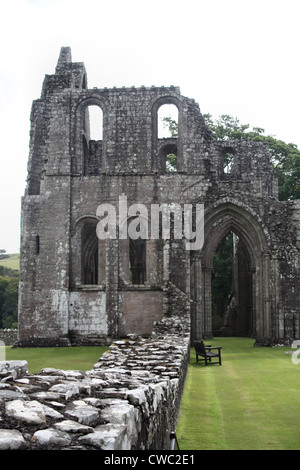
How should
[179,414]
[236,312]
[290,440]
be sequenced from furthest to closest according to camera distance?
[236,312] → [179,414] → [290,440]

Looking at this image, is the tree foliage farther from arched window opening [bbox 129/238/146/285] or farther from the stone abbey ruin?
the stone abbey ruin

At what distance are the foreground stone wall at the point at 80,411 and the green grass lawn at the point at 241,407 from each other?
0.81 m

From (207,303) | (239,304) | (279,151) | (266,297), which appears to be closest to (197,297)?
(207,303)

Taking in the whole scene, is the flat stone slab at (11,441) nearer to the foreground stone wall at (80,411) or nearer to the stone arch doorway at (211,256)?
the foreground stone wall at (80,411)

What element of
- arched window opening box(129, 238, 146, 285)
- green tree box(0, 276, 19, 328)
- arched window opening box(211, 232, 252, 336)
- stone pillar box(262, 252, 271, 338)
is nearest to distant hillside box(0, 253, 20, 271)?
green tree box(0, 276, 19, 328)

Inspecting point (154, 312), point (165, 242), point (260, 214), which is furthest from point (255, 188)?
point (154, 312)

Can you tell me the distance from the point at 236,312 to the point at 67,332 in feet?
32.9

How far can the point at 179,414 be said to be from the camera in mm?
7215

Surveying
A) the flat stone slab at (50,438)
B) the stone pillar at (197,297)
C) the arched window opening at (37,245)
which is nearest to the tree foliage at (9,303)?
the arched window opening at (37,245)

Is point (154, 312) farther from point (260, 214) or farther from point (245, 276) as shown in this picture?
point (245, 276)

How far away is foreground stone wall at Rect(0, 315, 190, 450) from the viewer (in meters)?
2.85

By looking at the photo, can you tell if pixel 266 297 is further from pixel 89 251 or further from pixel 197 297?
pixel 89 251

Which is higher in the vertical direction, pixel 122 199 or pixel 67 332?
pixel 122 199

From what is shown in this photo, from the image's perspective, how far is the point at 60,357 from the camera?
47.7 ft
